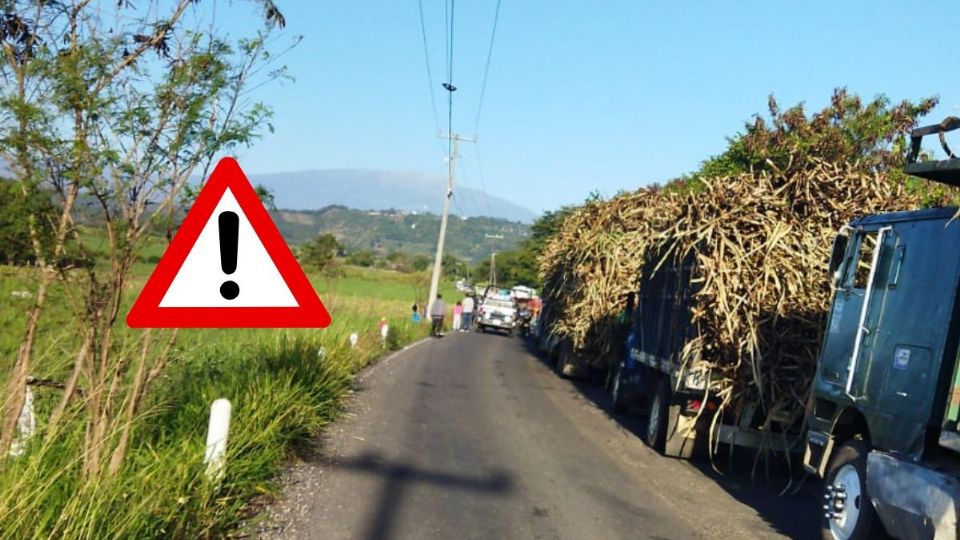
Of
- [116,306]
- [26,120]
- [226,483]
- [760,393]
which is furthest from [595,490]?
[26,120]

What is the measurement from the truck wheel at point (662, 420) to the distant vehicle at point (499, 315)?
3232cm

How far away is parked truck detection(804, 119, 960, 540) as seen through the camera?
6.30m

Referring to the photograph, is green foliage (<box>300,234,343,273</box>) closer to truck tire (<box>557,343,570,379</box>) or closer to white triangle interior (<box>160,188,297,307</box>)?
truck tire (<box>557,343,570,379</box>)

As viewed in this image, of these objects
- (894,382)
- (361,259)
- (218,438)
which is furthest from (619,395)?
(361,259)

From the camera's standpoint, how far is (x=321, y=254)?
80.6 ft

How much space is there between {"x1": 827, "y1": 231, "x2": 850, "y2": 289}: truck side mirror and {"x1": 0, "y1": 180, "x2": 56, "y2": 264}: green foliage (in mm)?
6498

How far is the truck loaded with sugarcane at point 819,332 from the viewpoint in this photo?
6578 millimetres

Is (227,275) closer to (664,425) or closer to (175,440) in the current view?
(175,440)

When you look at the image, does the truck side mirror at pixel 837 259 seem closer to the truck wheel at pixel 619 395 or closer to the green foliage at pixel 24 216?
the green foliage at pixel 24 216

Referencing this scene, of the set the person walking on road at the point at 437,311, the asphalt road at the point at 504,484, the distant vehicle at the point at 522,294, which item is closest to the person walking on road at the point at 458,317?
the distant vehicle at the point at 522,294

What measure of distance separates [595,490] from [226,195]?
16.7ft

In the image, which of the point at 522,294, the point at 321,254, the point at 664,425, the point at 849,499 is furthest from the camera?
the point at 522,294

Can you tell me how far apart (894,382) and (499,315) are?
3792 cm

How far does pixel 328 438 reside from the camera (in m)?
10.7
